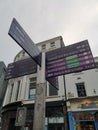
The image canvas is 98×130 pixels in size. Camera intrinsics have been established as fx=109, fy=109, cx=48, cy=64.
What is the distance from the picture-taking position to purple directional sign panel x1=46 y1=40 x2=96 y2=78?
5.48 metres

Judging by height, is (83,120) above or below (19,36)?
below

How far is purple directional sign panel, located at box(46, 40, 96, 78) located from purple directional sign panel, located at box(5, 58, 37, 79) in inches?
39.8

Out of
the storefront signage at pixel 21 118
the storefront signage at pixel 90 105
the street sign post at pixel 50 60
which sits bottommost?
the storefront signage at pixel 21 118

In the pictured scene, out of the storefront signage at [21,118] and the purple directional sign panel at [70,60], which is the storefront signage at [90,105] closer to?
the purple directional sign panel at [70,60]

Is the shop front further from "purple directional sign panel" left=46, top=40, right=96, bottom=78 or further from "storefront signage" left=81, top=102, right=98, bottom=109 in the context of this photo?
"purple directional sign panel" left=46, top=40, right=96, bottom=78

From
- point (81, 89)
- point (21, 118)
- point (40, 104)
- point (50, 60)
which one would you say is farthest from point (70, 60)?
point (81, 89)

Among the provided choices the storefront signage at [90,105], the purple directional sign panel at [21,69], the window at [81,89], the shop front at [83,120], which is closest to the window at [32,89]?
the shop front at [83,120]

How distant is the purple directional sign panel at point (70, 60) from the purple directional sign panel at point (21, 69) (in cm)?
101

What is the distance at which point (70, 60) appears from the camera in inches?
232

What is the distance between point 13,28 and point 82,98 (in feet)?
27.7

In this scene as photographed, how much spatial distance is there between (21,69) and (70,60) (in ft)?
10.3

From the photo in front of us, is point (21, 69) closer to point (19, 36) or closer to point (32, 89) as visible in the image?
point (19, 36)

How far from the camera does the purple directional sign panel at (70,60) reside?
18.0 feet

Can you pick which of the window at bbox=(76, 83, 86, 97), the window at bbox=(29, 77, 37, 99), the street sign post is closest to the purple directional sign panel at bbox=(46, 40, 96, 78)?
the street sign post
